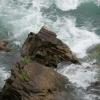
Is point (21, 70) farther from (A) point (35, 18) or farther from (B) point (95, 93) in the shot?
(A) point (35, 18)

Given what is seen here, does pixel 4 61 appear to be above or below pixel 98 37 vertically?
below

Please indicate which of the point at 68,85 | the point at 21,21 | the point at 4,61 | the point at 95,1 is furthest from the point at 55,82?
the point at 95,1

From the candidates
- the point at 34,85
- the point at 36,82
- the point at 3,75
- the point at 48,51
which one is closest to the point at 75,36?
the point at 48,51

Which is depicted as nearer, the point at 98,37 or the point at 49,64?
the point at 49,64

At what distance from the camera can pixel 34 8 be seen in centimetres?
2128

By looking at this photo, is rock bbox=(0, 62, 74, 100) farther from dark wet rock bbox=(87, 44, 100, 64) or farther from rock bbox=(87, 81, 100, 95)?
dark wet rock bbox=(87, 44, 100, 64)

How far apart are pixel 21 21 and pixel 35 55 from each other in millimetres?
6085

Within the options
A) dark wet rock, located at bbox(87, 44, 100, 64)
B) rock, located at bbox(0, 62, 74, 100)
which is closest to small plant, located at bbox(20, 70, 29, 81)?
rock, located at bbox(0, 62, 74, 100)

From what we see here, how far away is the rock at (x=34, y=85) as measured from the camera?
10580 mm

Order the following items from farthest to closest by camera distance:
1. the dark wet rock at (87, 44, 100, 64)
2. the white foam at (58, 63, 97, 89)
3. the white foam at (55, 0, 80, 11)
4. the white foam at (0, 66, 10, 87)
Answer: the white foam at (55, 0, 80, 11) < the dark wet rock at (87, 44, 100, 64) < the white foam at (0, 66, 10, 87) < the white foam at (58, 63, 97, 89)

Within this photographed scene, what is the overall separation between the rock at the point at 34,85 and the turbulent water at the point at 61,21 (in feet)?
5.23

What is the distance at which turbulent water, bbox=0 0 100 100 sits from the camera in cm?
1598

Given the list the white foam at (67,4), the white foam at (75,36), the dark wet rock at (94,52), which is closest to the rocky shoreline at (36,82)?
the dark wet rock at (94,52)

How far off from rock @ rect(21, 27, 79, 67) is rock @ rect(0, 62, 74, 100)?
6.00 feet
